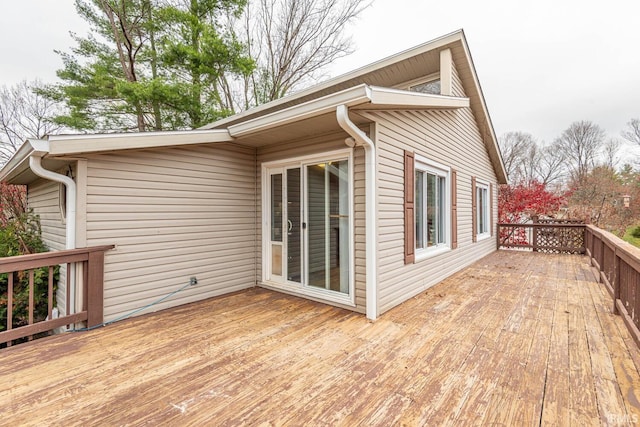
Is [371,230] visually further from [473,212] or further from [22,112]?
[22,112]

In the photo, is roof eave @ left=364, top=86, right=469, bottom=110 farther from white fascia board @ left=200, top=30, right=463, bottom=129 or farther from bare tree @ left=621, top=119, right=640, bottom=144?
bare tree @ left=621, top=119, right=640, bottom=144

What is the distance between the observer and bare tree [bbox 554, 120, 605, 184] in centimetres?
1780

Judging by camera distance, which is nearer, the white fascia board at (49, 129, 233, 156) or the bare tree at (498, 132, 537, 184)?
the white fascia board at (49, 129, 233, 156)

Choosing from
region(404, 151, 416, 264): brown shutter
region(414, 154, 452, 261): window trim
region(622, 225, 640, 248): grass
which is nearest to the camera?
region(404, 151, 416, 264): brown shutter

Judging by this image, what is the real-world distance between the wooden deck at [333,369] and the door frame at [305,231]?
0.29m

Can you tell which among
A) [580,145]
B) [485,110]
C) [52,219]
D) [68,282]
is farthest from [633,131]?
[52,219]

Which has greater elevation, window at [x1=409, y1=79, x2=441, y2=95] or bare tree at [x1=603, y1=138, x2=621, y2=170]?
bare tree at [x1=603, y1=138, x2=621, y2=170]

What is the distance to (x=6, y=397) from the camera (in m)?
1.92

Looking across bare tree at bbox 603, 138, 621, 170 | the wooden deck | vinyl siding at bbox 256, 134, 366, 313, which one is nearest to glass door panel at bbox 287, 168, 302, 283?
vinyl siding at bbox 256, 134, 366, 313

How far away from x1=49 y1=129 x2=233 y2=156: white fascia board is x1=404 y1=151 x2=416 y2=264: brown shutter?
2.59 m

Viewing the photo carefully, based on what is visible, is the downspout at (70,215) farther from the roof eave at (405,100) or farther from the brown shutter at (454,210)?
the brown shutter at (454,210)

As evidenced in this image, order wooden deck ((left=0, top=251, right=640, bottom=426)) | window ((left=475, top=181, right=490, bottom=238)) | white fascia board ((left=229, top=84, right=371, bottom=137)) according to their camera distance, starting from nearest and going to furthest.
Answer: wooden deck ((left=0, top=251, right=640, bottom=426)) → white fascia board ((left=229, top=84, right=371, bottom=137)) → window ((left=475, top=181, right=490, bottom=238))

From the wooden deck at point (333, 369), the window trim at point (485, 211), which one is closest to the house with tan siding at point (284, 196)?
the wooden deck at point (333, 369)

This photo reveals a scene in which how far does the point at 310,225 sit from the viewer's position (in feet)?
13.3
